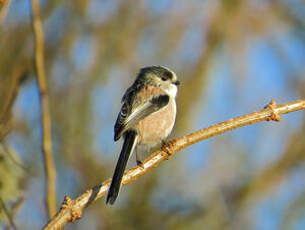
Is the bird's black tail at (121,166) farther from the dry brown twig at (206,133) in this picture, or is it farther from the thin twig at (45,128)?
the thin twig at (45,128)

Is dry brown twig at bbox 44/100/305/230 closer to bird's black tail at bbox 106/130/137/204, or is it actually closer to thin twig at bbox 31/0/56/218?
→ bird's black tail at bbox 106/130/137/204

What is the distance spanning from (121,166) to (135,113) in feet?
2.64

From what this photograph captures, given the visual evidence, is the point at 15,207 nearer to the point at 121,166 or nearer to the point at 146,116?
the point at 121,166

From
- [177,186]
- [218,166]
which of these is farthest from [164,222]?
[218,166]

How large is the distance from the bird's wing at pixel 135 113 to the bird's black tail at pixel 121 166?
0.09 m

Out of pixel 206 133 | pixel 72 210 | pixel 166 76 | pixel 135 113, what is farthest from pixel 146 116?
pixel 72 210

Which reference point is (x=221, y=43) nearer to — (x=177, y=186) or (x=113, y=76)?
(x=113, y=76)

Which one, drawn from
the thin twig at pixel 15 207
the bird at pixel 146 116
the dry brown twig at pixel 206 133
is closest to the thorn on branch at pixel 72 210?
the dry brown twig at pixel 206 133

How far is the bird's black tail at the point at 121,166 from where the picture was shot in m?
2.88

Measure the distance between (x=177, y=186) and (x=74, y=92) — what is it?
201 centimetres

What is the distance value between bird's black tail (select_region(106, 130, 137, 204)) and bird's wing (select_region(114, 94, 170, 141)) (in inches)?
3.6

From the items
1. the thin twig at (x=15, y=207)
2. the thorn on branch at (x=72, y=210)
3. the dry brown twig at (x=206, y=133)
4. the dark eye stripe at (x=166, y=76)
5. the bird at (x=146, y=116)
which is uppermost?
the dark eye stripe at (x=166, y=76)

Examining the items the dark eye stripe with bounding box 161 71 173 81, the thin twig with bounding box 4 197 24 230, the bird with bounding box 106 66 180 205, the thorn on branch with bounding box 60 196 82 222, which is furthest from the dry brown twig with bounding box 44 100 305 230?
the dark eye stripe with bounding box 161 71 173 81

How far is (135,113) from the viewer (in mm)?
3818
